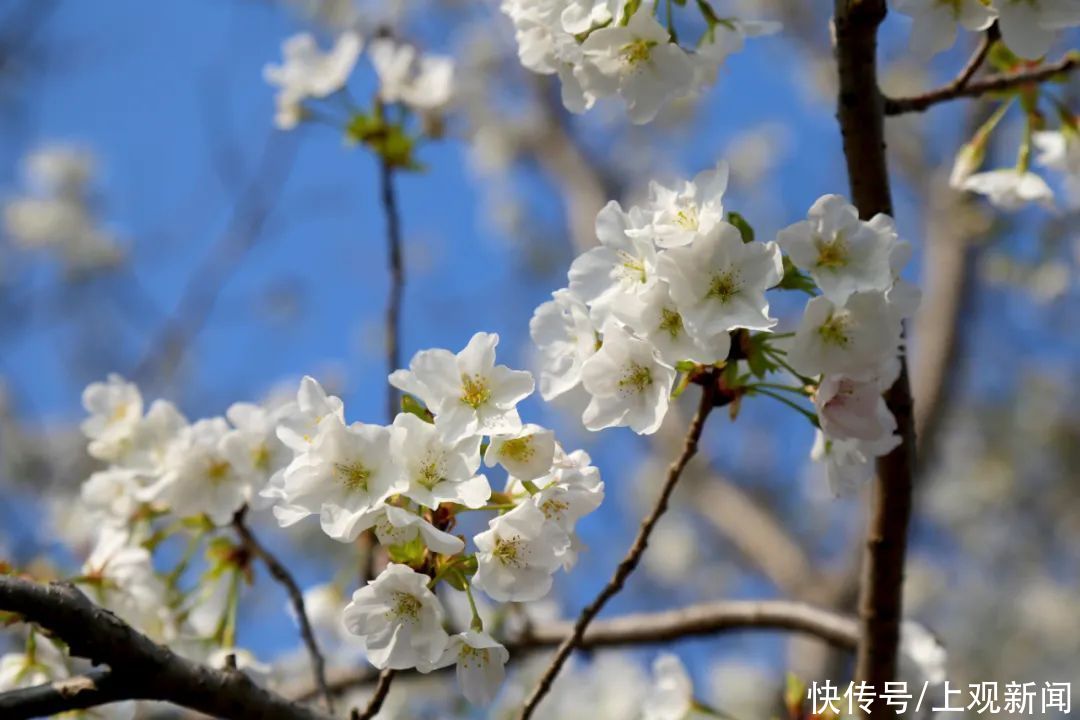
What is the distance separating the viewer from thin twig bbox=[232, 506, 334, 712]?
172 cm

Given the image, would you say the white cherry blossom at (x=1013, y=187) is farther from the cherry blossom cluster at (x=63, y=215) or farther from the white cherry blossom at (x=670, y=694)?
the cherry blossom cluster at (x=63, y=215)

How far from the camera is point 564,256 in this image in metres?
8.23

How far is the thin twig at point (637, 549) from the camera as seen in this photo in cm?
138

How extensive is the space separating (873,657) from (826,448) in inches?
19.3

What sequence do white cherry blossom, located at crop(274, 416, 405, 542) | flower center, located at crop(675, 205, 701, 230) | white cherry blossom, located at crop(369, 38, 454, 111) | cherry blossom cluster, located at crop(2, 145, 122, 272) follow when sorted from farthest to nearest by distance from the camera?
cherry blossom cluster, located at crop(2, 145, 122, 272)
white cherry blossom, located at crop(369, 38, 454, 111)
flower center, located at crop(675, 205, 701, 230)
white cherry blossom, located at crop(274, 416, 405, 542)

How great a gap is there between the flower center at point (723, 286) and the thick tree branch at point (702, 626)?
3.80 ft

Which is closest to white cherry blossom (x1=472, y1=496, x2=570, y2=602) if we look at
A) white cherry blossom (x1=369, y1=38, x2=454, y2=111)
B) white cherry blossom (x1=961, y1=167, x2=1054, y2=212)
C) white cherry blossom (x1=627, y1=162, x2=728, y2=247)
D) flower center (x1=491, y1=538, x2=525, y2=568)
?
flower center (x1=491, y1=538, x2=525, y2=568)

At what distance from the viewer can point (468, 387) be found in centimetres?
127

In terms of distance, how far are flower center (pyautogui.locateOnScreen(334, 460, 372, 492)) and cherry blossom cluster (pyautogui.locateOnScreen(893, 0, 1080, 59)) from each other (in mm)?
977

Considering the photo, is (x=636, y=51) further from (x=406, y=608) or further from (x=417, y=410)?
(x=406, y=608)

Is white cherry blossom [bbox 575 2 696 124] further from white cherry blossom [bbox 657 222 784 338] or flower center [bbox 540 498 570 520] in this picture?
flower center [bbox 540 498 570 520]

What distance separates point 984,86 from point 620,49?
650 millimetres

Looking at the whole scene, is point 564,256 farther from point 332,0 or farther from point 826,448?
point 826,448

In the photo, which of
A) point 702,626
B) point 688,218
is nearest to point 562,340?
point 688,218
